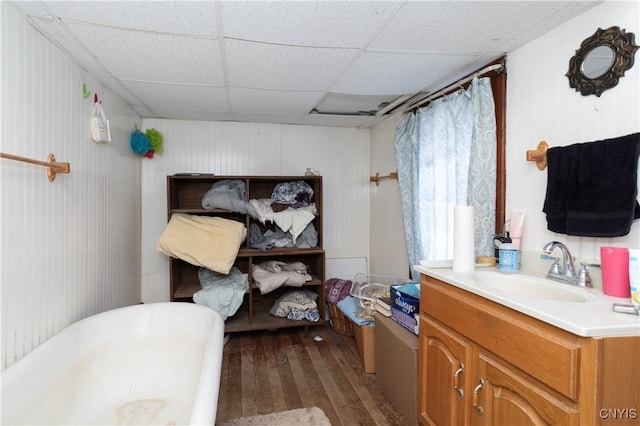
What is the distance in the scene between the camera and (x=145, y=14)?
1396mm

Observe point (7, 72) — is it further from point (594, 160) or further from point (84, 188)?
point (594, 160)

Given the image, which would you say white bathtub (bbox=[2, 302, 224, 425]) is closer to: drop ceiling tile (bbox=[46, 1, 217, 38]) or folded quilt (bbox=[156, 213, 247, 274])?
folded quilt (bbox=[156, 213, 247, 274])

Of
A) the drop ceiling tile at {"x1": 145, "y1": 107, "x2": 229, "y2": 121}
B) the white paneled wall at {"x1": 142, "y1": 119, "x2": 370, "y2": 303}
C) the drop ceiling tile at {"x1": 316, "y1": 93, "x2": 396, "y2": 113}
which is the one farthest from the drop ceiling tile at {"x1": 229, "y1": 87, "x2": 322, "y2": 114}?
the white paneled wall at {"x1": 142, "y1": 119, "x2": 370, "y2": 303}

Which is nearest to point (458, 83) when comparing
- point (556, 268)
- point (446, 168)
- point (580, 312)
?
point (446, 168)

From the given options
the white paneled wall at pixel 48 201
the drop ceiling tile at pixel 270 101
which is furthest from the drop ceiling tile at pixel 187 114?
the white paneled wall at pixel 48 201

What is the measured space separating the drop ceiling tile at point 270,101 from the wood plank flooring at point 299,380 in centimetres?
206

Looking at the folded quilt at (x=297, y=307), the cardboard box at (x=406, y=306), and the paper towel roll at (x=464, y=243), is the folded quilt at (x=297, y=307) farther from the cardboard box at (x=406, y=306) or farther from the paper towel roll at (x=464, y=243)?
the paper towel roll at (x=464, y=243)

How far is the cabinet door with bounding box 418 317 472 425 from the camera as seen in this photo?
4.62 feet

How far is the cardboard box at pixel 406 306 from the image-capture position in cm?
197

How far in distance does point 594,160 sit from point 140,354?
247 centimetres

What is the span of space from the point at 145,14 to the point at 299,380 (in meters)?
2.31

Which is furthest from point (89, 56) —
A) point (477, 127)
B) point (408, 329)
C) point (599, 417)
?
point (599, 417)

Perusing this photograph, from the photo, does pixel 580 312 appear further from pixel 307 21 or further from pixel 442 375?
pixel 307 21

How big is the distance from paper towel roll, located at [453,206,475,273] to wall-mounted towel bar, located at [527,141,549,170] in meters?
0.38
